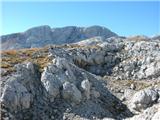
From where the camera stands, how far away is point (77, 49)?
81.9 meters

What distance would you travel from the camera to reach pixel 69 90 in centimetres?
5453

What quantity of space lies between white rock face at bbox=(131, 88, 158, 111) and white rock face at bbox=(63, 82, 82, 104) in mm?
9163

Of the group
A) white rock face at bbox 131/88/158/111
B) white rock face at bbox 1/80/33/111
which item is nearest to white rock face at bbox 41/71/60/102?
white rock face at bbox 1/80/33/111

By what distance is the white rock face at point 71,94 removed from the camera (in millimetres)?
54031

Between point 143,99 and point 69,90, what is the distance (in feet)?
38.7

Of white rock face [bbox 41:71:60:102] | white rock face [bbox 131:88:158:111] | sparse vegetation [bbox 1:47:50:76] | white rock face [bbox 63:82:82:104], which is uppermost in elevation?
sparse vegetation [bbox 1:47:50:76]

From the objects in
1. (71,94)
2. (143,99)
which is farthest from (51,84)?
(143,99)

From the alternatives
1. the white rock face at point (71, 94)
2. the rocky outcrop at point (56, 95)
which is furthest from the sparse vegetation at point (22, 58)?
the white rock face at point (71, 94)

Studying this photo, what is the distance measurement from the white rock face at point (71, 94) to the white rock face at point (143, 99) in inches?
361

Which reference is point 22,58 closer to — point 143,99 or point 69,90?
point 69,90

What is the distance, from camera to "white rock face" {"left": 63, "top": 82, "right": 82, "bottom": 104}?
177ft

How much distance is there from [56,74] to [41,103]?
292 inches

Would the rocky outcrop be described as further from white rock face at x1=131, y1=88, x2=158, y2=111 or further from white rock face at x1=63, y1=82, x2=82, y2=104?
white rock face at x1=131, y1=88, x2=158, y2=111

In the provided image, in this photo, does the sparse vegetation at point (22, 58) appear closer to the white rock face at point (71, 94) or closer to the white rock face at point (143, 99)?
the white rock face at point (71, 94)
